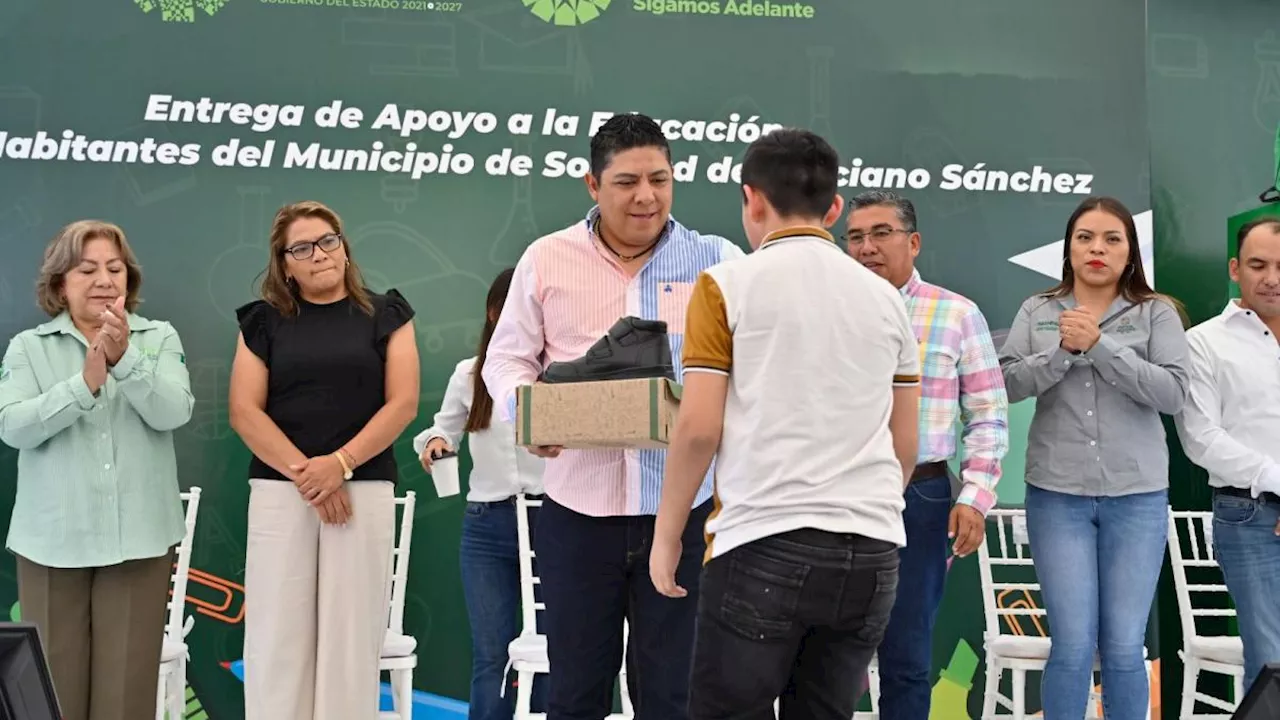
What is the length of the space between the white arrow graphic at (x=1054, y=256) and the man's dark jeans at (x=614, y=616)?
2640mm

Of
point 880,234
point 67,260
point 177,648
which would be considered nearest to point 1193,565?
point 880,234

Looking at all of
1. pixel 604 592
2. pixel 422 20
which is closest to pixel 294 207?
pixel 422 20

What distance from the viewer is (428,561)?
4465 millimetres

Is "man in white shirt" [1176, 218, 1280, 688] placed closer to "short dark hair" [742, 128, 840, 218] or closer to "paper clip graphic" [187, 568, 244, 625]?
"short dark hair" [742, 128, 840, 218]

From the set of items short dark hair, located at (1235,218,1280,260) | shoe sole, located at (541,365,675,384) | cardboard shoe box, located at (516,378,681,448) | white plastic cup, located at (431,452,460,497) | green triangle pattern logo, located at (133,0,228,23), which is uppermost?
green triangle pattern logo, located at (133,0,228,23)

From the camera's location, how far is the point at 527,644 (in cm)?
367

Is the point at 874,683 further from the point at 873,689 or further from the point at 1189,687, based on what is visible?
the point at 1189,687

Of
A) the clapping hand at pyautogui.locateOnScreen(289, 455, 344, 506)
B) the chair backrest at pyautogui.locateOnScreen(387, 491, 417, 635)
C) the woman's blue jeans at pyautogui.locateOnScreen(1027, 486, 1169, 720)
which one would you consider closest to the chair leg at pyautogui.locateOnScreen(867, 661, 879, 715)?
the woman's blue jeans at pyautogui.locateOnScreen(1027, 486, 1169, 720)

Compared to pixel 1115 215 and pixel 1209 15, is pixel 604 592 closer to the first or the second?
pixel 1115 215

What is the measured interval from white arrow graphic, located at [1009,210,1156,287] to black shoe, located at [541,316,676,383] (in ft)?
8.68

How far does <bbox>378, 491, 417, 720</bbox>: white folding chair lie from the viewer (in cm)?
381

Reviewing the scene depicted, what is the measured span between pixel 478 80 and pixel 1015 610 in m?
2.71

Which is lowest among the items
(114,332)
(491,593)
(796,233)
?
(491,593)

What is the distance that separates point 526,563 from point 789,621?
1978 mm
